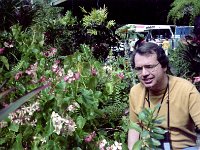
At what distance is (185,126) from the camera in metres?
2.30

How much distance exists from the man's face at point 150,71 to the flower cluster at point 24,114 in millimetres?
622

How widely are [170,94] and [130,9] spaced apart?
17.8 metres

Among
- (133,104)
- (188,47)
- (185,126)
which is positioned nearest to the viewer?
(185,126)

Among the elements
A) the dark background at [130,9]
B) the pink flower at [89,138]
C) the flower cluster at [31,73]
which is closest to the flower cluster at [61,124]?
the pink flower at [89,138]

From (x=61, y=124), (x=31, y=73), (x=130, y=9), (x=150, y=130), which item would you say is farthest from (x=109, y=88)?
(x=130, y=9)

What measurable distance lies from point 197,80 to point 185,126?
3039 millimetres

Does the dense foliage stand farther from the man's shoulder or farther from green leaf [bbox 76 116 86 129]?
the man's shoulder

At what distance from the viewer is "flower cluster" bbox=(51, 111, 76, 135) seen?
6.86ft

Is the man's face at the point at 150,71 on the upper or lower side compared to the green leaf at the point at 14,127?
upper

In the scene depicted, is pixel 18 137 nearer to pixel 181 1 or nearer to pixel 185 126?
pixel 185 126

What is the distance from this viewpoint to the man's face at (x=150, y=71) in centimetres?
229

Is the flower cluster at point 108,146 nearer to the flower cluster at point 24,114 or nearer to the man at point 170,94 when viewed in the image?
the man at point 170,94

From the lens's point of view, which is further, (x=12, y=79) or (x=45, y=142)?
(x=12, y=79)

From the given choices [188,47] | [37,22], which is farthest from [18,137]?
[37,22]
